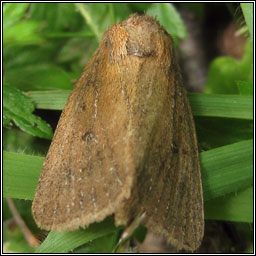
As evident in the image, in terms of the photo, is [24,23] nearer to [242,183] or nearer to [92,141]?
[92,141]

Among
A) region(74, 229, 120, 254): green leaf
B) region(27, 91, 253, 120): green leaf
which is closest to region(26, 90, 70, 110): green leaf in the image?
region(27, 91, 253, 120): green leaf

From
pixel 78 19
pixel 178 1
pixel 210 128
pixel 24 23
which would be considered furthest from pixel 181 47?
pixel 24 23

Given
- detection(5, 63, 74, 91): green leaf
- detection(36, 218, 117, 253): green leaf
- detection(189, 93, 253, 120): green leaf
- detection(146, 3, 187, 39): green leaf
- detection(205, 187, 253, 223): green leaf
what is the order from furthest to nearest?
detection(146, 3, 187, 39): green leaf, detection(5, 63, 74, 91): green leaf, detection(189, 93, 253, 120): green leaf, detection(205, 187, 253, 223): green leaf, detection(36, 218, 117, 253): green leaf


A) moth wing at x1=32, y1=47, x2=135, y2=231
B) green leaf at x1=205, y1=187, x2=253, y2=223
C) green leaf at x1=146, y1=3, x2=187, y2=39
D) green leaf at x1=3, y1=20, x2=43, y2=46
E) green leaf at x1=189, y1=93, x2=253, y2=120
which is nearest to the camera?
moth wing at x1=32, y1=47, x2=135, y2=231

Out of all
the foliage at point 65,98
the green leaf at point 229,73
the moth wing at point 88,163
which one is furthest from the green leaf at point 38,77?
the green leaf at point 229,73

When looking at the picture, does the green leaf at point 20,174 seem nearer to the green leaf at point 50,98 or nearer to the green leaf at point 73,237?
the green leaf at point 73,237

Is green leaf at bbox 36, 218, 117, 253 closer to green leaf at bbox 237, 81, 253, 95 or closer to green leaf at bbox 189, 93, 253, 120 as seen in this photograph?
green leaf at bbox 189, 93, 253, 120
